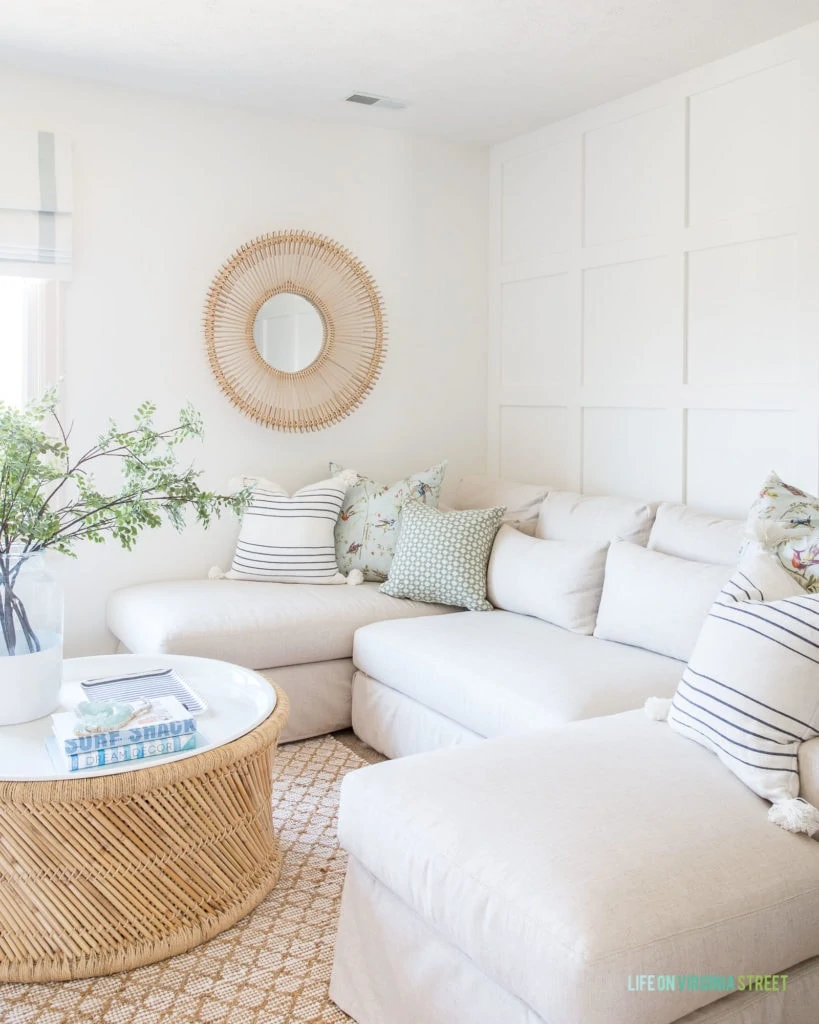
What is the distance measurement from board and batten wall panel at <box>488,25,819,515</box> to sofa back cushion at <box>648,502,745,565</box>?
0.98ft

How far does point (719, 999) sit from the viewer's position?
5.07 feet

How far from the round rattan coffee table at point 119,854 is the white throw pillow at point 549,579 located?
125 cm

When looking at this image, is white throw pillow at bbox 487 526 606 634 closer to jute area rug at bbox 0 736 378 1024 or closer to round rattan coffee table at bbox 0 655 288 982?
jute area rug at bbox 0 736 378 1024

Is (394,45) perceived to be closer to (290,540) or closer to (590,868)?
(290,540)

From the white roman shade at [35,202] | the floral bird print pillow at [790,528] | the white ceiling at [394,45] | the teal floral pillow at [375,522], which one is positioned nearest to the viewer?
the floral bird print pillow at [790,528]

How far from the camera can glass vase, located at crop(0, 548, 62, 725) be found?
7.41ft

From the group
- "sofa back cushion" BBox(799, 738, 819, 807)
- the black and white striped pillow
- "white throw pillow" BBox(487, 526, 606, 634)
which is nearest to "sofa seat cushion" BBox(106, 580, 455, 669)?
"white throw pillow" BBox(487, 526, 606, 634)

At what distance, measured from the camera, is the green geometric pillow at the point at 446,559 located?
3480 mm

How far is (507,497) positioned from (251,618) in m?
1.17

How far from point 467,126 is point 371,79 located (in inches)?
26.9

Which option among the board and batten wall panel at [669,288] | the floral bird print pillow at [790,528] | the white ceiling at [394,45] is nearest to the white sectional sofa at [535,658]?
the floral bird print pillow at [790,528]

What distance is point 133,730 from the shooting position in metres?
2.11

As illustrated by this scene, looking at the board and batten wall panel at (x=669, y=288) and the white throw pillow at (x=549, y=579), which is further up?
the board and batten wall panel at (x=669, y=288)

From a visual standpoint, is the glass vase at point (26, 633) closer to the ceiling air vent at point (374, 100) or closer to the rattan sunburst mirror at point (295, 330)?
the rattan sunburst mirror at point (295, 330)
